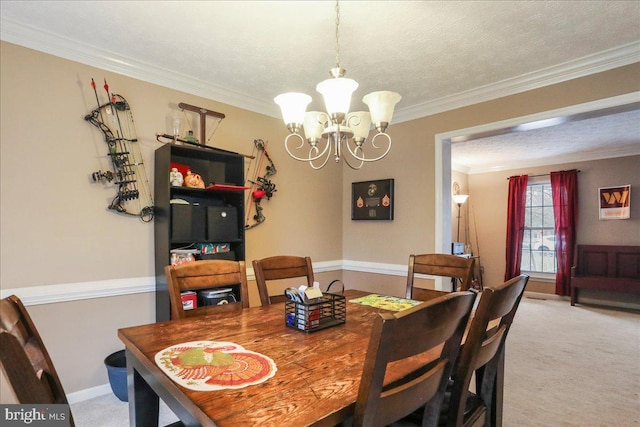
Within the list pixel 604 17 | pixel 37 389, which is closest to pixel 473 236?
pixel 604 17

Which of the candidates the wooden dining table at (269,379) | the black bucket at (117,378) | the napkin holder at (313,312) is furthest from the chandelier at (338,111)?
the black bucket at (117,378)

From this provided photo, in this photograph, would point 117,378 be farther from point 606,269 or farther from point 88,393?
point 606,269

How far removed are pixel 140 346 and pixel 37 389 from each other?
58 cm

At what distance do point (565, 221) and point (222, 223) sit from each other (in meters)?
5.62

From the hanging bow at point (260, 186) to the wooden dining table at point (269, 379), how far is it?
147 cm

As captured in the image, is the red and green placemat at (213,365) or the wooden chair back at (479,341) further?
the wooden chair back at (479,341)

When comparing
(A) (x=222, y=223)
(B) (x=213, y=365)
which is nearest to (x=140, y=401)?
(B) (x=213, y=365)

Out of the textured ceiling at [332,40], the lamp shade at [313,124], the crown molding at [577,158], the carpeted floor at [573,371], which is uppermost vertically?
the textured ceiling at [332,40]

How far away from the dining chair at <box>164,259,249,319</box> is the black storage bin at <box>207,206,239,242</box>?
756mm

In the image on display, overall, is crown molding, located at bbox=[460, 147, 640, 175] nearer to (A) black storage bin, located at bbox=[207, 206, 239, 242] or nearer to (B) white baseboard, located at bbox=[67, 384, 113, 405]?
(A) black storage bin, located at bbox=[207, 206, 239, 242]

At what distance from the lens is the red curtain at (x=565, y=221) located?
18.1 feet

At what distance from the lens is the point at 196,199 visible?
9.07 ft

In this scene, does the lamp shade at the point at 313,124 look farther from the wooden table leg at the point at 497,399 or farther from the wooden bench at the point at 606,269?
the wooden bench at the point at 606,269

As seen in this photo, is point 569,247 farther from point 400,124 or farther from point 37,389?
point 37,389
